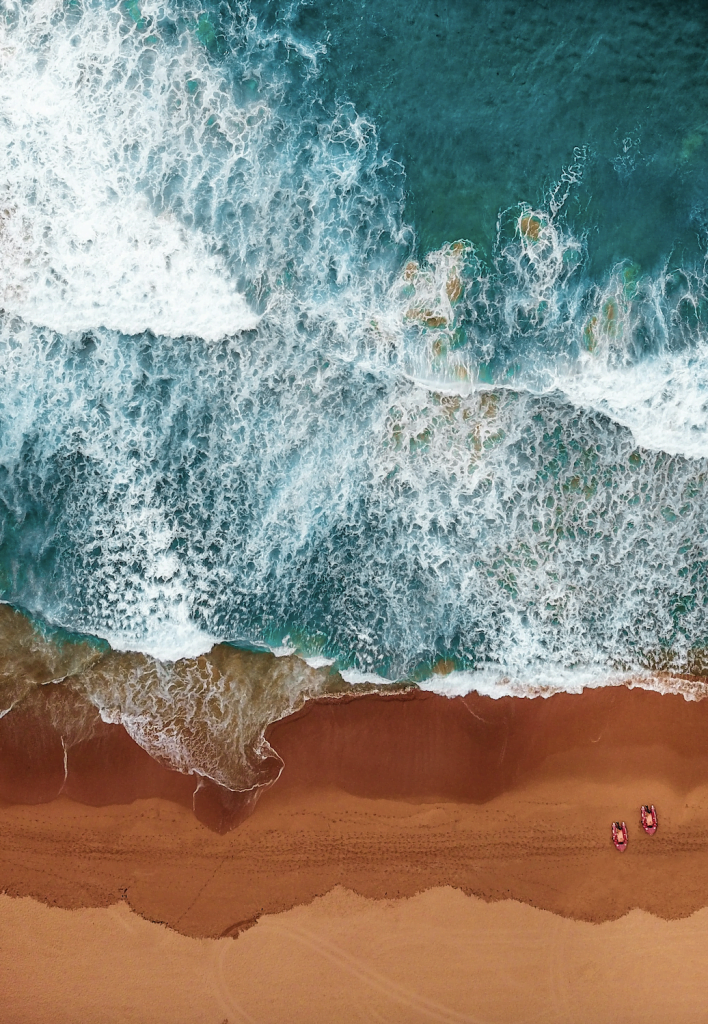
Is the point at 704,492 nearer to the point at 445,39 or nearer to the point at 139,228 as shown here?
the point at 445,39

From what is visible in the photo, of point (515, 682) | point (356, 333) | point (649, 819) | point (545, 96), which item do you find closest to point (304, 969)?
point (515, 682)

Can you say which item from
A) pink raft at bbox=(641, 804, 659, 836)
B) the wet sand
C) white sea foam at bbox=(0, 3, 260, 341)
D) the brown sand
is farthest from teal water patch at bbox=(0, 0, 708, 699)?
the brown sand

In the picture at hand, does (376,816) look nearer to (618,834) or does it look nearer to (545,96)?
(618,834)

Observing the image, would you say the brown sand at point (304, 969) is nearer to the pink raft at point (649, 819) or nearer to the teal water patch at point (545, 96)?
the pink raft at point (649, 819)

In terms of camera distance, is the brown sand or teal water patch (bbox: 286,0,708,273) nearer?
the brown sand

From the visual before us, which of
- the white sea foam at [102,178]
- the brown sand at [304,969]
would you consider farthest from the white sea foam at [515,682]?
the white sea foam at [102,178]

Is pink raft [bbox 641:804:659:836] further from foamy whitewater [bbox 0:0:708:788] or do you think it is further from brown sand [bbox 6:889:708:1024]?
brown sand [bbox 6:889:708:1024]

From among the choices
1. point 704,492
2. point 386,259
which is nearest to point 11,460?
point 386,259
